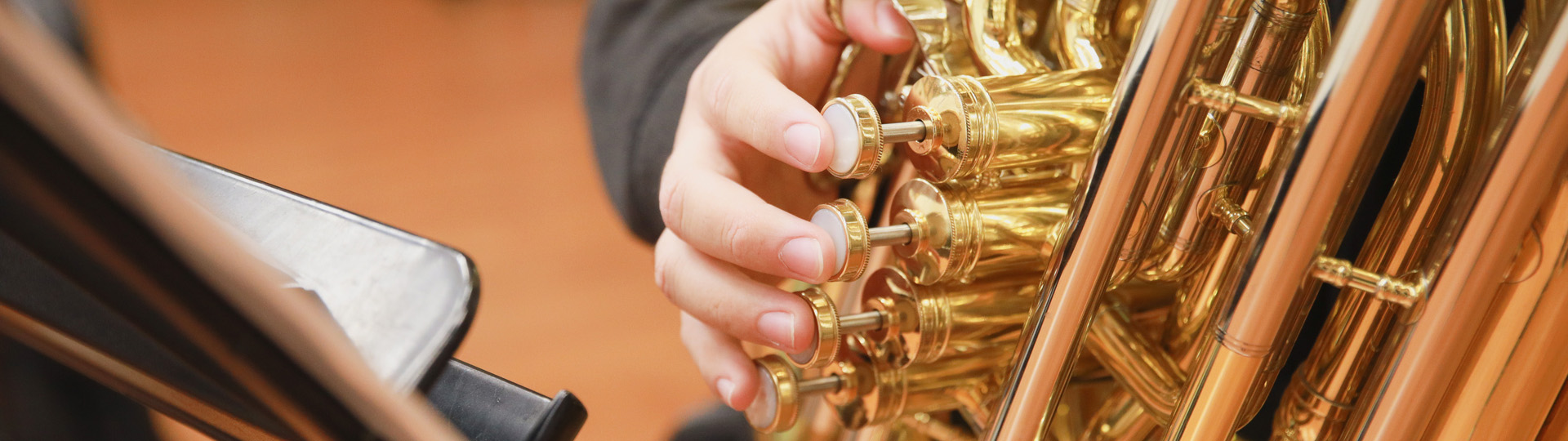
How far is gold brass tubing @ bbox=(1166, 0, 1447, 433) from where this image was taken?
0.82 feet

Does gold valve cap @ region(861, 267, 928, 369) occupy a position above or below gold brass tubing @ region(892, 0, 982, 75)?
below

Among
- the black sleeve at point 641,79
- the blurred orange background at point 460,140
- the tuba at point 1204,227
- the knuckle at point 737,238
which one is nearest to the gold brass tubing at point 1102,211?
the tuba at point 1204,227

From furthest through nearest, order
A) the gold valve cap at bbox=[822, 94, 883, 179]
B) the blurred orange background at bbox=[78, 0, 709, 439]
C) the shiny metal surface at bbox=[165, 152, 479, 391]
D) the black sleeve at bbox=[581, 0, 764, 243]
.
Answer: the blurred orange background at bbox=[78, 0, 709, 439] < the black sleeve at bbox=[581, 0, 764, 243] < the gold valve cap at bbox=[822, 94, 883, 179] < the shiny metal surface at bbox=[165, 152, 479, 391]

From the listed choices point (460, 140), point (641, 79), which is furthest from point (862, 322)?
point (460, 140)

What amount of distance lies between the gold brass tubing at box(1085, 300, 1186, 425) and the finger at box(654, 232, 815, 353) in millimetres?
106

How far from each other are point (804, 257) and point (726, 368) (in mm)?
97

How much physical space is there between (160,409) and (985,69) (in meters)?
0.29

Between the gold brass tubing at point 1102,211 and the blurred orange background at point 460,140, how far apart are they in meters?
0.90

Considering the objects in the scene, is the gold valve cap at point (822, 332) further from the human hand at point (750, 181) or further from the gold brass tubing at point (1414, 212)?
the gold brass tubing at point (1414, 212)

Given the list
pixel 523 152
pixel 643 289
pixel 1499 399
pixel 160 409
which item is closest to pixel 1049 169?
pixel 1499 399

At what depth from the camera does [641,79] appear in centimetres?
67

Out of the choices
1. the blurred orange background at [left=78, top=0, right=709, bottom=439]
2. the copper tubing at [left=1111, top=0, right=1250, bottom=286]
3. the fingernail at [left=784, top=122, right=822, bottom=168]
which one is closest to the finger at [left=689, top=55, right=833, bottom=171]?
the fingernail at [left=784, top=122, right=822, bottom=168]

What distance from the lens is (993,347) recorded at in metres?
0.40

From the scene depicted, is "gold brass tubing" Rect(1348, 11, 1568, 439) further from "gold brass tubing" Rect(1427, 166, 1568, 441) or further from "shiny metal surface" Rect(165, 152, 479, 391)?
"shiny metal surface" Rect(165, 152, 479, 391)
